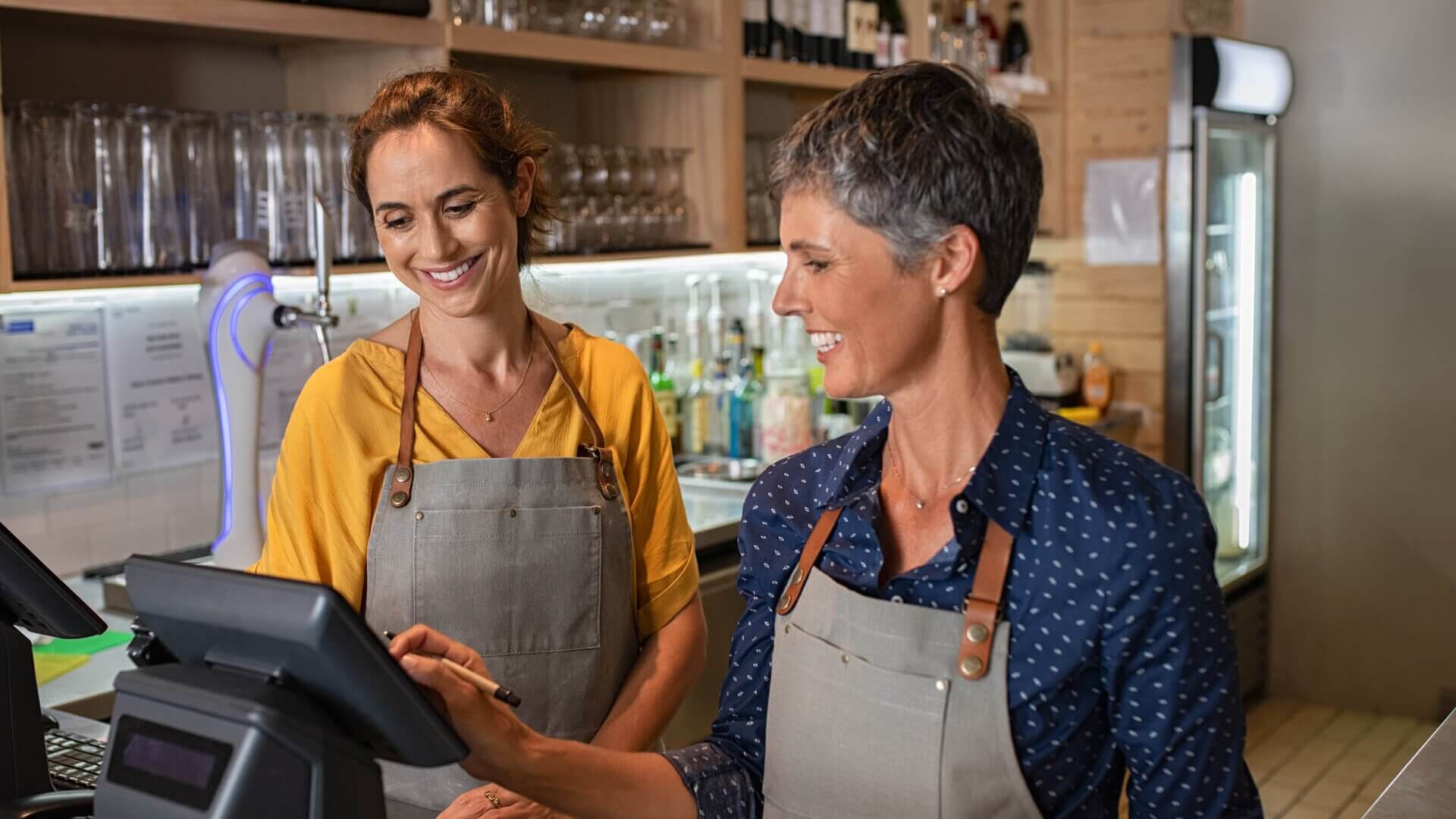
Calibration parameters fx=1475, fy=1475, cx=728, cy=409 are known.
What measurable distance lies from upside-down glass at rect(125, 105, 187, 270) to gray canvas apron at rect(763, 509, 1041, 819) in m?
1.56

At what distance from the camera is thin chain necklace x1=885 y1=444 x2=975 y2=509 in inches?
54.6

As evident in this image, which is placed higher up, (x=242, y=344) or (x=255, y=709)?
(x=242, y=344)

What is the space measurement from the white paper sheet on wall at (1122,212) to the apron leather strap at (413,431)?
3203 millimetres

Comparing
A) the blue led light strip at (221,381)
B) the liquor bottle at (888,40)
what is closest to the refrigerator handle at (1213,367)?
the liquor bottle at (888,40)

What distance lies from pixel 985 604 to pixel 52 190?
1.79m

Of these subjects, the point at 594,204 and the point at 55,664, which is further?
the point at 594,204

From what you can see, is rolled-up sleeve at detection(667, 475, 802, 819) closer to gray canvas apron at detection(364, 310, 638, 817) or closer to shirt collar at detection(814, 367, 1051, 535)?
shirt collar at detection(814, 367, 1051, 535)

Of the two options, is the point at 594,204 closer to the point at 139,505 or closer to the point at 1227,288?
the point at 139,505

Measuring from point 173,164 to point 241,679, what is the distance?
181 cm

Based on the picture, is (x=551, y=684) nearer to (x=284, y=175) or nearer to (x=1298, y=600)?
(x=284, y=175)

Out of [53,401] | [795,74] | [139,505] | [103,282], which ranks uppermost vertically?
[795,74]

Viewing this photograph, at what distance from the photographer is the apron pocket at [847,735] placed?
1.32 meters

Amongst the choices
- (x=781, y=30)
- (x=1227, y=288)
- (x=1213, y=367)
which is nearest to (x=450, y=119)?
(x=781, y=30)

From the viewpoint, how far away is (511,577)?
72.2 inches
